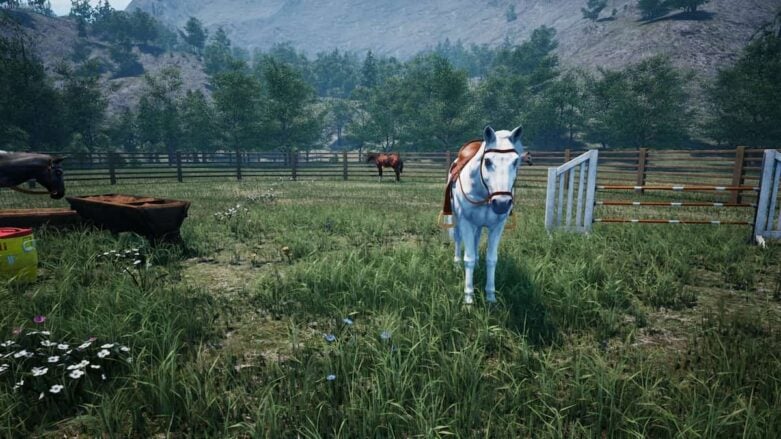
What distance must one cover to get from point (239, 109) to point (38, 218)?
40.8m

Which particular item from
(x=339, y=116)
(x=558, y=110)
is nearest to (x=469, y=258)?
(x=558, y=110)

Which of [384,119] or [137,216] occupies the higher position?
[384,119]

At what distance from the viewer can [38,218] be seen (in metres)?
5.53

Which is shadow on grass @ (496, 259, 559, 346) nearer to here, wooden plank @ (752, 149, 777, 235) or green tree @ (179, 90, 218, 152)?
wooden plank @ (752, 149, 777, 235)

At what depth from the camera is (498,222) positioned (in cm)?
367

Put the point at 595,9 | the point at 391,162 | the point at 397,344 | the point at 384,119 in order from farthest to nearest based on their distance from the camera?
the point at 595,9
the point at 384,119
the point at 391,162
the point at 397,344

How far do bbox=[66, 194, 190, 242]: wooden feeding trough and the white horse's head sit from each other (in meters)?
4.73

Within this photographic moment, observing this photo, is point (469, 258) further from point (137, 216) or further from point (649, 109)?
point (649, 109)

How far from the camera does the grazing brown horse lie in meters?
5.32

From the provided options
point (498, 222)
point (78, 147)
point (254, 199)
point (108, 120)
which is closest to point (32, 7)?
point (108, 120)

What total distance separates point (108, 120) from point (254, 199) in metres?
53.7

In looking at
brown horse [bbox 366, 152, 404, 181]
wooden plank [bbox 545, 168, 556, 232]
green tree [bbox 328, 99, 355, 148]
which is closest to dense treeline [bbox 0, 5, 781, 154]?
green tree [bbox 328, 99, 355, 148]

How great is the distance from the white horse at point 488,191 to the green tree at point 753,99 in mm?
52175

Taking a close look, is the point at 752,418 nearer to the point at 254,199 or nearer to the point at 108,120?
the point at 254,199
